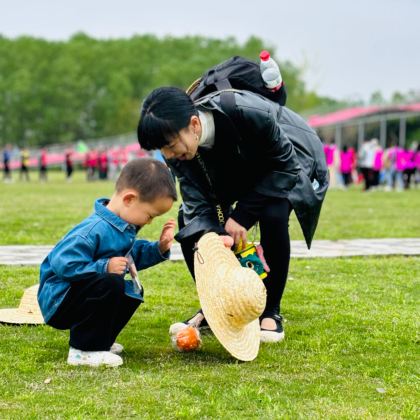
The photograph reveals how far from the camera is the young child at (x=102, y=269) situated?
4.26 metres

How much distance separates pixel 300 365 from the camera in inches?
170

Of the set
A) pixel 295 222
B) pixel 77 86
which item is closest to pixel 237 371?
pixel 295 222

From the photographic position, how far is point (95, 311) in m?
4.33

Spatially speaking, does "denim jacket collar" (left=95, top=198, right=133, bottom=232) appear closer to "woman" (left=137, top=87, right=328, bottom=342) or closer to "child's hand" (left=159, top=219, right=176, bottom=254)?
"child's hand" (left=159, top=219, right=176, bottom=254)

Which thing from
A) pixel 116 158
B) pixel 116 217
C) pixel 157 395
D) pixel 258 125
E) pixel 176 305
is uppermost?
pixel 258 125

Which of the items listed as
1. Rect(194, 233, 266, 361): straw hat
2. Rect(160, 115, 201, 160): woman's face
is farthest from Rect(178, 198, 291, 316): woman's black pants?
Rect(160, 115, 201, 160): woman's face

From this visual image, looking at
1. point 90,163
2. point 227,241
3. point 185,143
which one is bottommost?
point 90,163

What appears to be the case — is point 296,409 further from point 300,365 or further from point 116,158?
point 116,158

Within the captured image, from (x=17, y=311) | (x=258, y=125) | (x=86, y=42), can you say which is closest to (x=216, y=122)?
(x=258, y=125)

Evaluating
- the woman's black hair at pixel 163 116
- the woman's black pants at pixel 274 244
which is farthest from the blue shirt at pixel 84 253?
the woman's black pants at pixel 274 244

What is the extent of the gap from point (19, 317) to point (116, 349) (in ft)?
3.46

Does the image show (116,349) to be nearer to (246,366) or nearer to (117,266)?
(117,266)

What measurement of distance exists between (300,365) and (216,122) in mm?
1306

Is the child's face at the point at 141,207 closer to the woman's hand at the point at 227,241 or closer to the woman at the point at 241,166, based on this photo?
the woman at the point at 241,166
